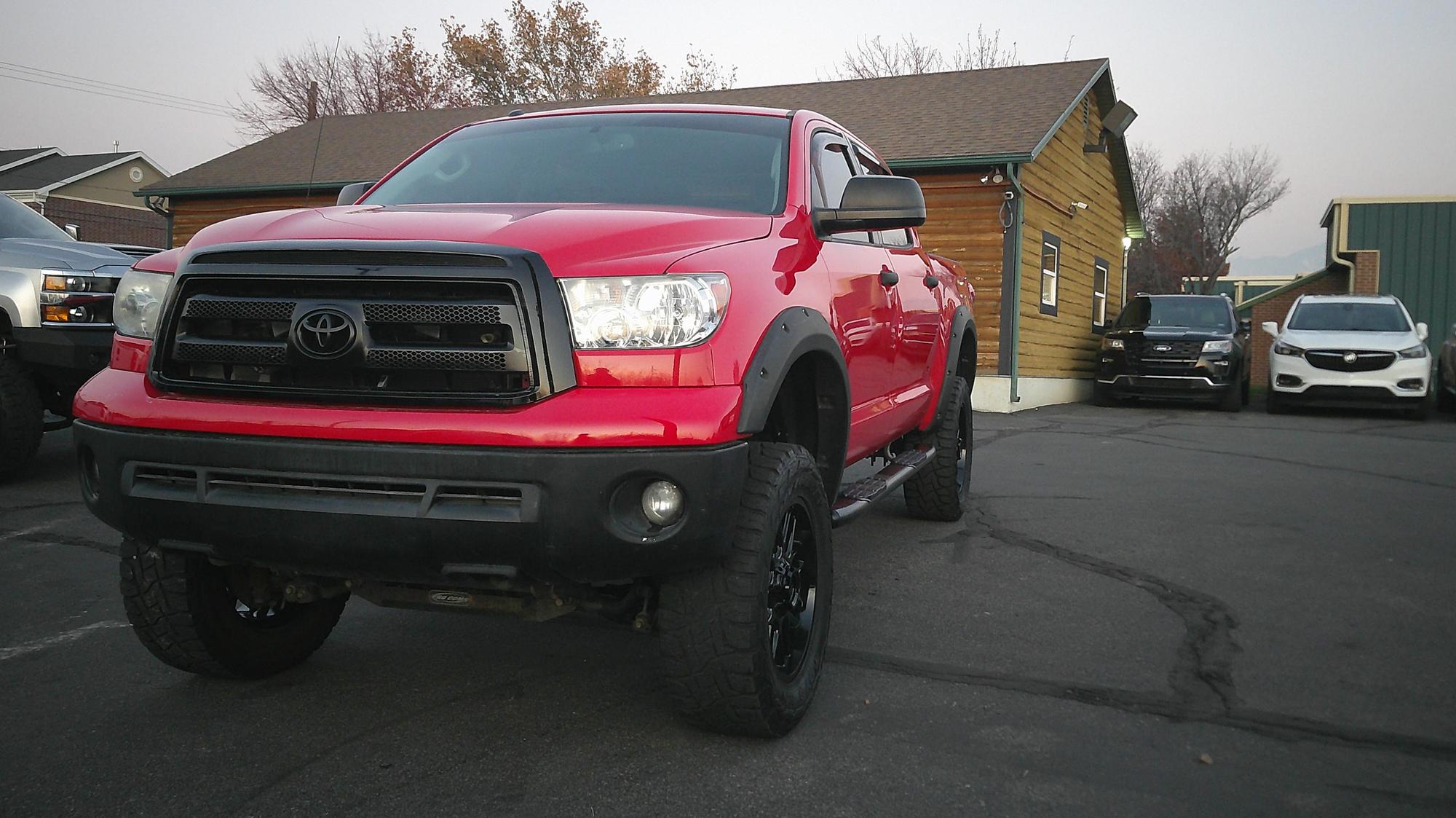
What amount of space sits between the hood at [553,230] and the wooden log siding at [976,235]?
1299cm

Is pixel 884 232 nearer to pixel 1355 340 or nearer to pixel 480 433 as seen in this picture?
pixel 480 433

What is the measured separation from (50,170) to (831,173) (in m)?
53.0

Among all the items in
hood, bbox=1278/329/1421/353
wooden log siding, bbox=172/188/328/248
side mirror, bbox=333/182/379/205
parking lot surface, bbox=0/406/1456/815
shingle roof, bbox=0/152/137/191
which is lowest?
parking lot surface, bbox=0/406/1456/815

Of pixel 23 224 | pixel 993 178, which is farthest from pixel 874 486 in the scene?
pixel 993 178

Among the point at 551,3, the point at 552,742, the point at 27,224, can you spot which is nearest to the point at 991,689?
the point at 552,742

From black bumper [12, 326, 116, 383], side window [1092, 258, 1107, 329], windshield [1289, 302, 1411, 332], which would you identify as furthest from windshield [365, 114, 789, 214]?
side window [1092, 258, 1107, 329]

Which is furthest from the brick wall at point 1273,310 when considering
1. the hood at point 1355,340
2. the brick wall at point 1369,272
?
the hood at point 1355,340

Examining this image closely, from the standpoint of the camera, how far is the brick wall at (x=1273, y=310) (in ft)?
89.2

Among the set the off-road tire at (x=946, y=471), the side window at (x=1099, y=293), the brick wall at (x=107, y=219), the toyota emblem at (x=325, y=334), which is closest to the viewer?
the toyota emblem at (x=325, y=334)

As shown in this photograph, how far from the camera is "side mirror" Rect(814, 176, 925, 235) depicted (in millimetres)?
3715

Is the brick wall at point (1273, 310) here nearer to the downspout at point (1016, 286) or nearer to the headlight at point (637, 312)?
the downspout at point (1016, 286)

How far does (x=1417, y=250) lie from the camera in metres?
25.6

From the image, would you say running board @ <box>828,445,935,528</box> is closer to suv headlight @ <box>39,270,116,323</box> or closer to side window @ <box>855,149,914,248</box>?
side window @ <box>855,149,914,248</box>

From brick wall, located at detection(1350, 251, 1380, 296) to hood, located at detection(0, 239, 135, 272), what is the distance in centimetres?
2594
